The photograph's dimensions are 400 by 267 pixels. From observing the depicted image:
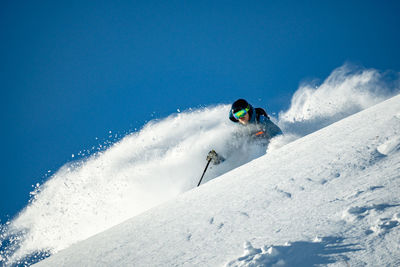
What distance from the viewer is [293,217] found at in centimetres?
151

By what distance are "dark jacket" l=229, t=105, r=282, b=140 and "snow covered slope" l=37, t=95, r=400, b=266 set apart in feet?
9.09

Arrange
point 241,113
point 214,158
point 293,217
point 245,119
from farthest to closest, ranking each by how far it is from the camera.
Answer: point 214,158, point 245,119, point 241,113, point 293,217

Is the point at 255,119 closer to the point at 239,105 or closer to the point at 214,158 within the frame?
the point at 239,105

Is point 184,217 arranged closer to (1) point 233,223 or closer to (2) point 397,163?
(1) point 233,223

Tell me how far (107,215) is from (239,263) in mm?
6748

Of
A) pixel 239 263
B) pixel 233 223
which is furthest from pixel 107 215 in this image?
pixel 239 263

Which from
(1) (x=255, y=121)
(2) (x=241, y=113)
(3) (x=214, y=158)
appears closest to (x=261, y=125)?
(1) (x=255, y=121)

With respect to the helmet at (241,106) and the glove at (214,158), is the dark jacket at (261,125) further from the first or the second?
the glove at (214,158)

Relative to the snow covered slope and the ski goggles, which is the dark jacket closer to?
the ski goggles

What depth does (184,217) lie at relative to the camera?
2242 millimetres

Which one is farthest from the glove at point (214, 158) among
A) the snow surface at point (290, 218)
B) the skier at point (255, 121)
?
the snow surface at point (290, 218)

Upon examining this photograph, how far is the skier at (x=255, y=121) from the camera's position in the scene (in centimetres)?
582

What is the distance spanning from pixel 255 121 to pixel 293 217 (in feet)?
15.3

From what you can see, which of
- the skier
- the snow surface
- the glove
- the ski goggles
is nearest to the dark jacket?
the skier
